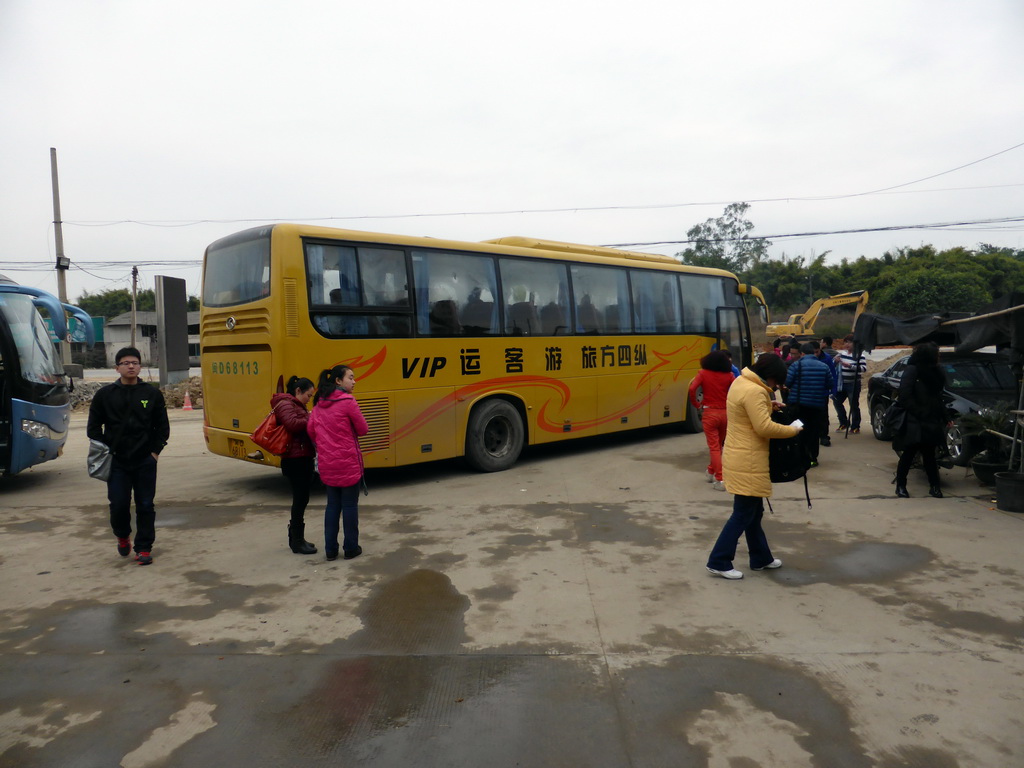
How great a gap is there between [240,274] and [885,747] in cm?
810

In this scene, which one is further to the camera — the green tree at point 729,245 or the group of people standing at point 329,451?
the green tree at point 729,245

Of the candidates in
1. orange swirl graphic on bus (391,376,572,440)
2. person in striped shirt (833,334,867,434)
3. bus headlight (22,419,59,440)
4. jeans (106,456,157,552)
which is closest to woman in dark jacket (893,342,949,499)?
orange swirl graphic on bus (391,376,572,440)

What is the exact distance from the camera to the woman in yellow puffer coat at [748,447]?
542cm

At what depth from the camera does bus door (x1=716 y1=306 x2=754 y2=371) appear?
576 inches

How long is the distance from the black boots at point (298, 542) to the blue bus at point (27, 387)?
5.15 meters

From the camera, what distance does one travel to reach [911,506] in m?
8.05

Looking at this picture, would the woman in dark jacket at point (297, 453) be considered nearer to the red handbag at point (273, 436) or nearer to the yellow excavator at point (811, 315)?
the red handbag at point (273, 436)

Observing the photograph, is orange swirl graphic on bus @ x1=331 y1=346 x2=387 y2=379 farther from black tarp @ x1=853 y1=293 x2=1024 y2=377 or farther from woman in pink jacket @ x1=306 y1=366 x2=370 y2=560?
black tarp @ x1=853 y1=293 x2=1024 y2=377

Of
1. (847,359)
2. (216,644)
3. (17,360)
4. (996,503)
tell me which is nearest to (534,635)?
(216,644)

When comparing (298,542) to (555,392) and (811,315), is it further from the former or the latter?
(811,315)

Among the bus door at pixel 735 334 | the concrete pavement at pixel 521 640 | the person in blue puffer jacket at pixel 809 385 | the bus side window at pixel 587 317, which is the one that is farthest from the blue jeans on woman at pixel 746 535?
the bus door at pixel 735 334

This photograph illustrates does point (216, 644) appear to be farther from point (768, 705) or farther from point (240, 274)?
point (240, 274)

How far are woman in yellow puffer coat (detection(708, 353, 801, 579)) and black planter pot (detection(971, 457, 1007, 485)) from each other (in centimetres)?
483

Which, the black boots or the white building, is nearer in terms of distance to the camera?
the black boots
